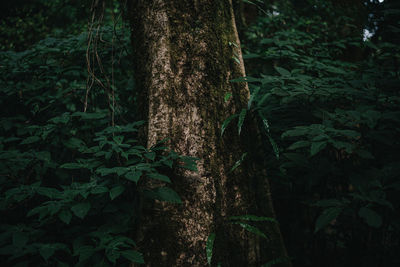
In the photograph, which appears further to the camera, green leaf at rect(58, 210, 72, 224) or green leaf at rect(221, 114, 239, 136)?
green leaf at rect(221, 114, 239, 136)

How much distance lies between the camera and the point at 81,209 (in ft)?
4.42

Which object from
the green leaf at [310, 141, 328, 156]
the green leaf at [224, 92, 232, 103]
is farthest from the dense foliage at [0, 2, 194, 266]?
the green leaf at [310, 141, 328, 156]

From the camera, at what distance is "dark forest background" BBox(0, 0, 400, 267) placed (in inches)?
51.7

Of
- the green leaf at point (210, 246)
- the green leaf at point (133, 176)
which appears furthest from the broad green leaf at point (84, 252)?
the green leaf at point (210, 246)

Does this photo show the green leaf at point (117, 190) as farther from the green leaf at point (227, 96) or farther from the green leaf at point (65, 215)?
the green leaf at point (227, 96)

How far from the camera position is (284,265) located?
5.27ft

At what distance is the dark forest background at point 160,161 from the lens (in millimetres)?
1313

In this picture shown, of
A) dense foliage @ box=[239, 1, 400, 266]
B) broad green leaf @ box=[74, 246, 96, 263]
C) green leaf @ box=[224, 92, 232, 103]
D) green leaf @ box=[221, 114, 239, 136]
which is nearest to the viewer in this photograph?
broad green leaf @ box=[74, 246, 96, 263]

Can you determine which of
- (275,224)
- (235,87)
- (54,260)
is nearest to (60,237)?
(54,260)

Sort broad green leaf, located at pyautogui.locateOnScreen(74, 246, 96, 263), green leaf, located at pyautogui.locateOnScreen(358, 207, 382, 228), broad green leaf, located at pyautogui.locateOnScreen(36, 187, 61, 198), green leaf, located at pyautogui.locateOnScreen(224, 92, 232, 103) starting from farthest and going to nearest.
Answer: green leaf, located at pyautogui.locateOnScreen(224, 92, 232, 103) < broad green leaf, located at pyautogui.locateOnScreen(36, 187, 61, 198) < broad green leaf, located at pyautogui.locateOnScreen(74, 246, 96, 263) < green leaf, located at pyautogui.locateOnScreen(358, 207, 382, 228)

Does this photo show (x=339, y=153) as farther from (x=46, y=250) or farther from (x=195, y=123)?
(x=46, y=250)

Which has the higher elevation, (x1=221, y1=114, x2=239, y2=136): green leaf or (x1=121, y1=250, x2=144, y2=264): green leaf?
(x1=221, y1=114, x2=239, y2=136): green leaf

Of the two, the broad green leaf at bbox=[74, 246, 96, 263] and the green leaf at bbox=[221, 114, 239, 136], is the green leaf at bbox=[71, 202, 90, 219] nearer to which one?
the broad green leaf at bbox=[74, 246, 96, 263]

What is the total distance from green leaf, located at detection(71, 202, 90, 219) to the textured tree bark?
34cm
